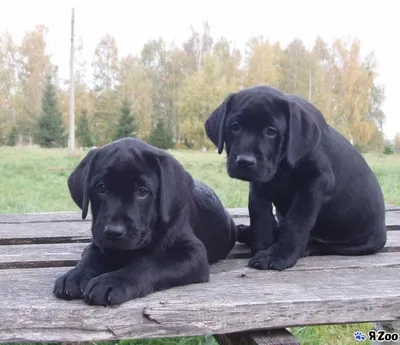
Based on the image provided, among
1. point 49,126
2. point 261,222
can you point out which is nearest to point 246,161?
point 261,222

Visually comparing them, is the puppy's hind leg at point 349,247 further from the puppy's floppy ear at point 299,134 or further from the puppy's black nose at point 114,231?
the puppy's black nose at point 114,231

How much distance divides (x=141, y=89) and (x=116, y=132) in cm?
741

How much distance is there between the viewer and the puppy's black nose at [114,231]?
2.16 metres

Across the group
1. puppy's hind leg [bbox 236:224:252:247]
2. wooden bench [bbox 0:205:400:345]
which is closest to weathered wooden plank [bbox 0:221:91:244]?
wooden bench [bbox 0:205:400:345]

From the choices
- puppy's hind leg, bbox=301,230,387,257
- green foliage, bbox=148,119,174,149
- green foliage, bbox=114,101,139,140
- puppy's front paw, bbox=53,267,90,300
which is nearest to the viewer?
puppy's front paw, bbox=53,267,90,300

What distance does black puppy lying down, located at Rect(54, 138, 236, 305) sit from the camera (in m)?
2.18

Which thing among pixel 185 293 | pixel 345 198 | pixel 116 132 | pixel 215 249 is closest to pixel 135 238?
pixel 185 293

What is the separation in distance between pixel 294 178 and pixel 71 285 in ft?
4.44

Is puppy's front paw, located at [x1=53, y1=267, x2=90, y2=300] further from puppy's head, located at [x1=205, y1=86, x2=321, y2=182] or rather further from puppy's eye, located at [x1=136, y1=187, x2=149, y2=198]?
puppy's head, located at [x1=205, y1=86, x2=321, y2=182]

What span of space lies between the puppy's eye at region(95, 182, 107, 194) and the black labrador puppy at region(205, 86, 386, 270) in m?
0.71

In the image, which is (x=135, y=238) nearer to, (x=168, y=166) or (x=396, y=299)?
(x=168, y=166)

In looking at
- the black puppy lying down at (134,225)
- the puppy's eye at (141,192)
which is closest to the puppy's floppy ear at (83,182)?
the black puppy lying down at (134,225)

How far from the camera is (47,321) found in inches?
75.2

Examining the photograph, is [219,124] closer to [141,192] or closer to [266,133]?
[266,133]
